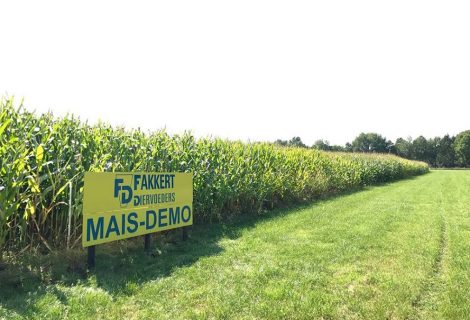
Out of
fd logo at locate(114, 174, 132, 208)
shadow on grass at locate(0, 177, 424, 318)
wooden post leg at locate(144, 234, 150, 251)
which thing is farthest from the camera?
wooden post leg at locate(144, 234, 150, 251)

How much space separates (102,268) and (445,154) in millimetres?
105848

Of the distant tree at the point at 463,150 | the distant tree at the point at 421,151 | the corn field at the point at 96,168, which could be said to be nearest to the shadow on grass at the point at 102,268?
the corn field at the point at 96,168

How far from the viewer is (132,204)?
16.2ft

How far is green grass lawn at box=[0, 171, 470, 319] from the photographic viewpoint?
11.1 ft

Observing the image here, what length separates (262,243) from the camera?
5957 millimetres

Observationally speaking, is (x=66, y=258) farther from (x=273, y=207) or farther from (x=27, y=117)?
(x=273, y=207)

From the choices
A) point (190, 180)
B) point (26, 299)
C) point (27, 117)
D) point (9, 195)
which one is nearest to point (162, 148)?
point (190, 180)

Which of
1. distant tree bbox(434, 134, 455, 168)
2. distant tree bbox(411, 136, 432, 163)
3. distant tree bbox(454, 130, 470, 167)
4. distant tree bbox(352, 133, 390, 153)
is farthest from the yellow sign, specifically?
distant tree bbox(352, 133, 390, 153)

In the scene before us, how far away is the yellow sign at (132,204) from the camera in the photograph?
431 cm

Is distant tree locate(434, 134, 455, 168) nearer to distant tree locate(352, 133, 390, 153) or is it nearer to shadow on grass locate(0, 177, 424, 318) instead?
distant tree locate(352, 133, 390, 153)

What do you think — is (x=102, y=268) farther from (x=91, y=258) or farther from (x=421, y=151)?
(x=421, y=151)

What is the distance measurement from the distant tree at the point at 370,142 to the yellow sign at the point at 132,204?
10736cm

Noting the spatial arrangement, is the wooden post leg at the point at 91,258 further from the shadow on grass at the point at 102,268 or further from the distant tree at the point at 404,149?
the distant tree at the point at 404,149

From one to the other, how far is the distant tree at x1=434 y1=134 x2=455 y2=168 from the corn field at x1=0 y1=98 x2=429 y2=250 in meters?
95.4
